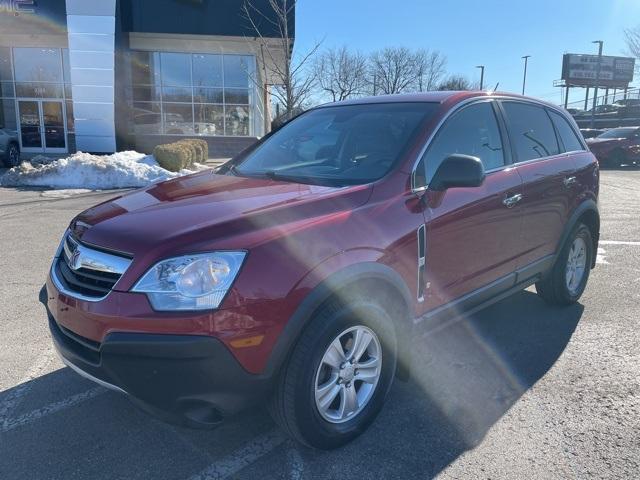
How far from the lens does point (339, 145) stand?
370 centimetres

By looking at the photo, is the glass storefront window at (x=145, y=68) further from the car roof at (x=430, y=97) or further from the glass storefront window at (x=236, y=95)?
the car roof at (x=430, y=97)

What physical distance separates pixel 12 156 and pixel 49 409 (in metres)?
18.4

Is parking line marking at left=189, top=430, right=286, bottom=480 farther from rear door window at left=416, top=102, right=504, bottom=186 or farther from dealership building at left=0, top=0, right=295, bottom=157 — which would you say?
dealership building at left=0, top=0, right=295, bottom=157

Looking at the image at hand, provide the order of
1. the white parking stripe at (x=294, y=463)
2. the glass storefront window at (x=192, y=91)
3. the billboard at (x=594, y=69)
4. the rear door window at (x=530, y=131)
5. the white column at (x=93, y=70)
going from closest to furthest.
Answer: the white parking stripe at (x=294, y=463), the rear door window at (x=530, y=131), the white column at (x=93, y=70), the glass storefront window at (x=192, y=91), the billboard at (x=594, y=69)

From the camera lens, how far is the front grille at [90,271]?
2.43 meters

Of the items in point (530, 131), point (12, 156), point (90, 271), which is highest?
point (530, 131)

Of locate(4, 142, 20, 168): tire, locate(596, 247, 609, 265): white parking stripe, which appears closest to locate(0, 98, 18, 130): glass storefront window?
locate(4, 142, 20, 168): tire

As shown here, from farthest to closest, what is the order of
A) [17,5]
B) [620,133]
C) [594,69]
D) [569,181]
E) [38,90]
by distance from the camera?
[594,69] → [38,90] → [620,133] → [17,5] → [569,181]

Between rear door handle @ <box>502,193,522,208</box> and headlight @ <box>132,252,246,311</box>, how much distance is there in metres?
2.18

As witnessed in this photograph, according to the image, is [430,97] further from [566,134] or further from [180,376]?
[180,376]

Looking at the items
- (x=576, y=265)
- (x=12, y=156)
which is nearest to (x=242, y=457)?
(x=576, y=265)

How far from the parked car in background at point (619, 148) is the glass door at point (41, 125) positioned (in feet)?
77.2

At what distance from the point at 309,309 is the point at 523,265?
2.34 m

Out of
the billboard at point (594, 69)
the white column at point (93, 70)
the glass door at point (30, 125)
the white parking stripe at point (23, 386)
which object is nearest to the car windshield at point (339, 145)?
the white parking stripe at point (23, 386)
